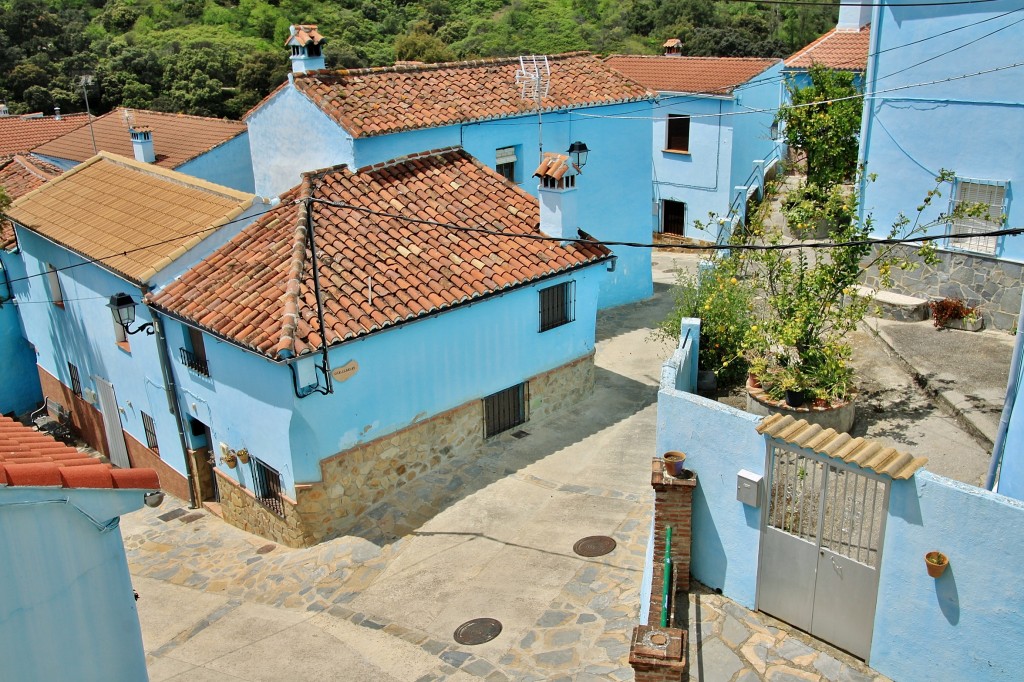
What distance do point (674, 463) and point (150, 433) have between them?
1202cm

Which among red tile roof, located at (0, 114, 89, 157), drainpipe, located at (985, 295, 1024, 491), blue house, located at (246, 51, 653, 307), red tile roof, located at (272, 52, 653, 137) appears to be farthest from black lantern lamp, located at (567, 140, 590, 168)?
red tile roof, located at (0, 114, 89, 157)

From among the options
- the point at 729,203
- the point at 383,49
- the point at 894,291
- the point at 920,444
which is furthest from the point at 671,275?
the point at 383,49

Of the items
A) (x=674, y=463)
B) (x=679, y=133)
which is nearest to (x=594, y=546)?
(x=674, y=463)

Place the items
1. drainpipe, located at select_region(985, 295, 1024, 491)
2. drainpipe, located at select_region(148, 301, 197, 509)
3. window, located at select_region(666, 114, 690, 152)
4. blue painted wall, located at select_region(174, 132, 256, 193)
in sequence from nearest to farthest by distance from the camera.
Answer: drainpipe, located at select_region(985, 295, 1024, 491) → drainpipe, located at select_region(148, 301, 197, 509) → blue painted wall, located at select_region(174, 132, 256, 193) → window, located at select_region(666, 114, 690, 152)

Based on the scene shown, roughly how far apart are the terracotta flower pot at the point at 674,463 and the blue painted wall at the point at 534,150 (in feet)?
35.8

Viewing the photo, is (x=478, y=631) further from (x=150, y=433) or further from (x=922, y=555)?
(x=150, y=433)

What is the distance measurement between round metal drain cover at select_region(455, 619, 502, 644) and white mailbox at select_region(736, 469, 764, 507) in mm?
3586

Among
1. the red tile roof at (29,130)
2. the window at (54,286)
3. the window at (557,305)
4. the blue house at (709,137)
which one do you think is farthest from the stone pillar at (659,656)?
the red tile roof at (29,130)

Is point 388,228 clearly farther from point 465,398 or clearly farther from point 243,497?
point 243,497

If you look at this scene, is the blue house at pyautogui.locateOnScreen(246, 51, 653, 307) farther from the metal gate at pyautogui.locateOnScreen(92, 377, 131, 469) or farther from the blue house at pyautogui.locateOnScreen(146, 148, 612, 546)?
the metal gate at pyautogui.locateOnScreen(92, 377, 131, 469)

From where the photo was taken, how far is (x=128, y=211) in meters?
17.8

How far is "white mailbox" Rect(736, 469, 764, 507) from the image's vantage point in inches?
365

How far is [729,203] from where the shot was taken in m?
28.7

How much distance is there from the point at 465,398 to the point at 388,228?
340cm
